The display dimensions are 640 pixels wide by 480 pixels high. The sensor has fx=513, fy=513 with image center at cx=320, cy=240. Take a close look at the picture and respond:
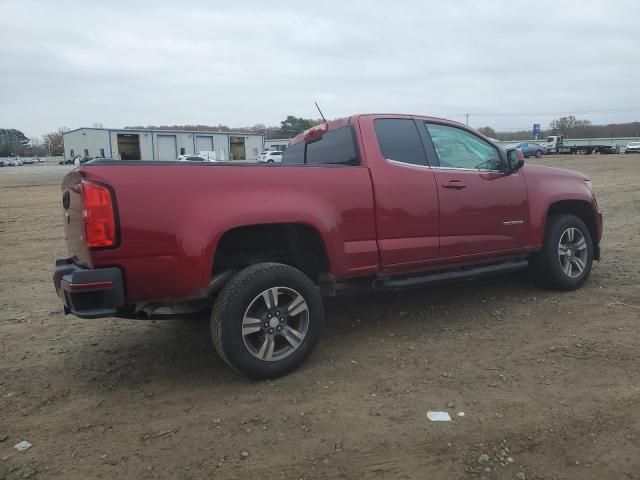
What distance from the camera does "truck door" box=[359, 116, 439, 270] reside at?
4.21 metres

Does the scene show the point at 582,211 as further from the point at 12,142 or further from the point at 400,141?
the point at 12,142

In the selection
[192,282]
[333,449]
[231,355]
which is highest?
[192,282]

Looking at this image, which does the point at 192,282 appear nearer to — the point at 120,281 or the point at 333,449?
the point at 120,281

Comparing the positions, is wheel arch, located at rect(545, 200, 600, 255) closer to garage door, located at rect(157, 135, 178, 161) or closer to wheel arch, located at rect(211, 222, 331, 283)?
wheel arch, located at rect(211, 222, 331, 283)

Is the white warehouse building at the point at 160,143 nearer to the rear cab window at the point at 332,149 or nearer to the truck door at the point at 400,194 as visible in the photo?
the rear cab window at the point at 332,149

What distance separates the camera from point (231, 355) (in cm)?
348

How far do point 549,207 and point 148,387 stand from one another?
14.1 feet

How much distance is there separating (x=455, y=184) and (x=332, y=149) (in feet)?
3.81

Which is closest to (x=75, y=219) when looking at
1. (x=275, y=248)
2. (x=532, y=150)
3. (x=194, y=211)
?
(x=194, y=211)

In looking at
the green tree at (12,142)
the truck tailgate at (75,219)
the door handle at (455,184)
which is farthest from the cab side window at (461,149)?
the green tree at (12,142)

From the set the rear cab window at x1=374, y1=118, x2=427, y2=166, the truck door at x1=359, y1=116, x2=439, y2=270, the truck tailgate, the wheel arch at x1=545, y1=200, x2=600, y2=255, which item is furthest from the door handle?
the truck tailgate

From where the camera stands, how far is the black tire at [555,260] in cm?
541

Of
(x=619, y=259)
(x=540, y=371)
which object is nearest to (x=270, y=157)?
(x=619, y=259)

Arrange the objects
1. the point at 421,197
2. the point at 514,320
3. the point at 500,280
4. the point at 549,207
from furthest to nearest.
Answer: the point at 500,280
the point at 549,207
the point at 514,320
the point at 421,197
